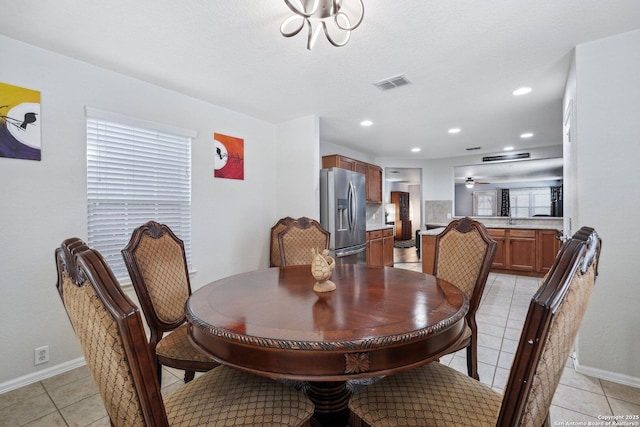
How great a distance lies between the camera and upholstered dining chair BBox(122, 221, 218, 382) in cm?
154

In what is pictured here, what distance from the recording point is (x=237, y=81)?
9.02 ft

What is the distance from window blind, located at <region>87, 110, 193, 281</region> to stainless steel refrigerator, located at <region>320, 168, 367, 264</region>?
1.69 metres

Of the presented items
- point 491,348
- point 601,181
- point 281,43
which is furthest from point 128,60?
point 491,348

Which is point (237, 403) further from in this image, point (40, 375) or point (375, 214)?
point (375, 214)

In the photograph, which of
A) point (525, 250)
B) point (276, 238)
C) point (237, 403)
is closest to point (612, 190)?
point (237, 403)

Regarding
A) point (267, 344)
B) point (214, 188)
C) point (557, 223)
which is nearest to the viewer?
point (267, 344)

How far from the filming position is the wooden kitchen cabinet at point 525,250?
506 cm

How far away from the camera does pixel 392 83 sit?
111 inches

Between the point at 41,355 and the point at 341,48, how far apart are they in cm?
315

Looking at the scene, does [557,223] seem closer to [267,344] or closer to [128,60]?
[267,344]

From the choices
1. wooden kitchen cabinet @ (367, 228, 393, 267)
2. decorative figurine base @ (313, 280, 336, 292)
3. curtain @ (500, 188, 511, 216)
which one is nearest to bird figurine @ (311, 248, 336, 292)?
decorative figurine base @ (313, 280, 336, 292)

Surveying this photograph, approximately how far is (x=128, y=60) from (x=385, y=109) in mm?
2605

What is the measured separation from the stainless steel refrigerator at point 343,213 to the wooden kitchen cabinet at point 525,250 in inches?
97.7

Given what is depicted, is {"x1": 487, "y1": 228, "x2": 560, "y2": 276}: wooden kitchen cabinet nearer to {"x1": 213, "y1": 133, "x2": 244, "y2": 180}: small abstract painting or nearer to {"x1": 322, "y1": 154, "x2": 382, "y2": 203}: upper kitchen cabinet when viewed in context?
{"x1": 322, "y1": 154, "x2": 382, "y2": 203}: upper kitchen cabinet
